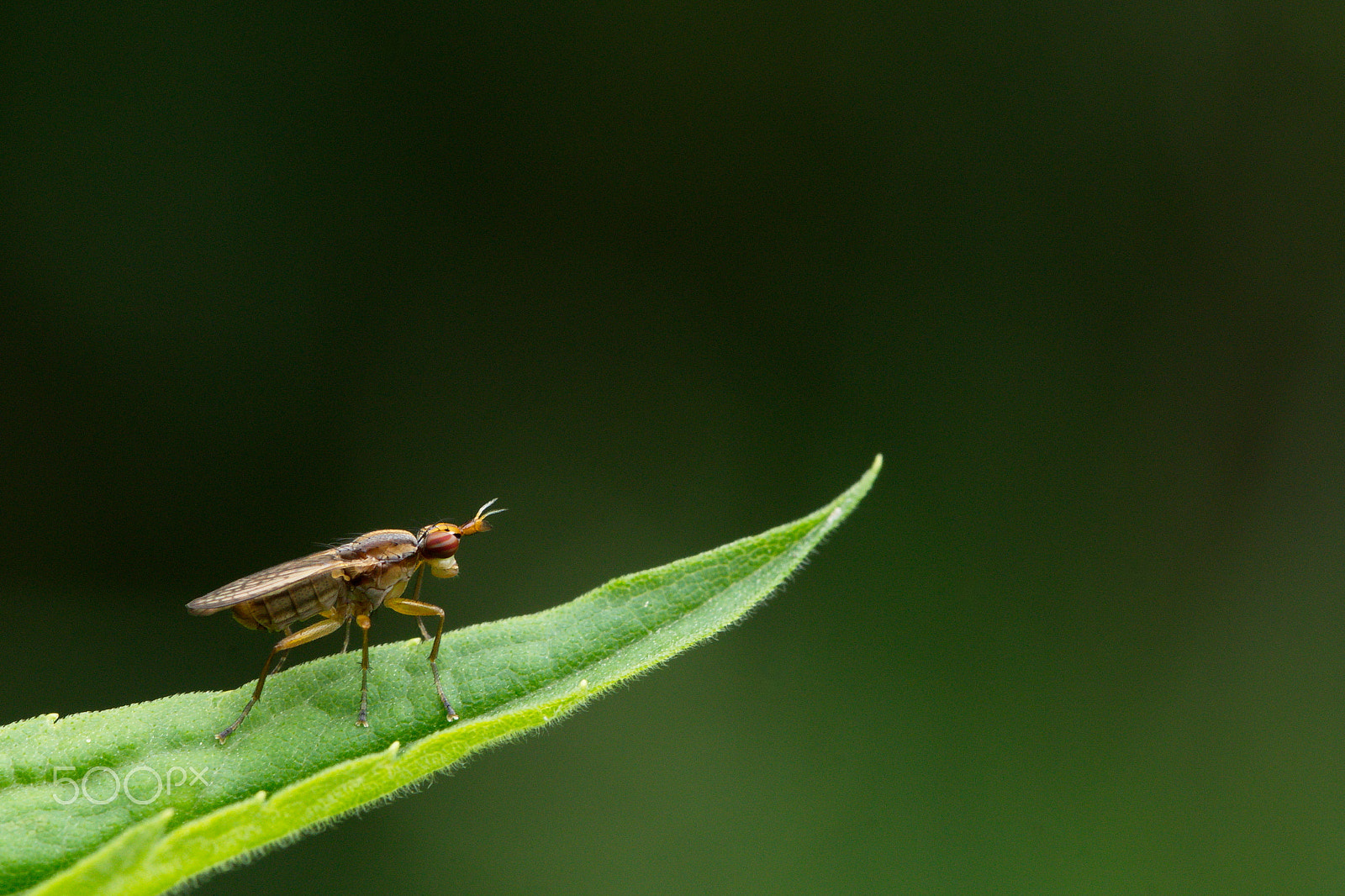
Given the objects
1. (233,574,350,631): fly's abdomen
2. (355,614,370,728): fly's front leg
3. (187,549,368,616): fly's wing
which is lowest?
(233,574,350,631): fly's abdomen

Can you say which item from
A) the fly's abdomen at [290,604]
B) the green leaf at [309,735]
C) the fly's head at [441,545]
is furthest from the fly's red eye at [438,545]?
the green leaf at [309,735]

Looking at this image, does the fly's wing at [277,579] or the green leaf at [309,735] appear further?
the fly's wing at [277,579]

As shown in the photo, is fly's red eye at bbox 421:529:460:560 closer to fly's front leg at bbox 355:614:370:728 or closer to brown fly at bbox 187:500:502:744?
brown fly at bbox 187:500:502:744

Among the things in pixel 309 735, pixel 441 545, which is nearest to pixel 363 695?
pixel 309 735

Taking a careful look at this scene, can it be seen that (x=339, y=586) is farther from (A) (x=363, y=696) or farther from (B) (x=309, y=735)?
(B) (x=309, y=735)

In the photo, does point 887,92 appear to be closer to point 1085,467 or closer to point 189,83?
point 1085,467

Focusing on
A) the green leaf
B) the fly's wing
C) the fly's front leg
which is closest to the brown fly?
the fly's wing

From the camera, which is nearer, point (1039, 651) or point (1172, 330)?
point (1039, 651)

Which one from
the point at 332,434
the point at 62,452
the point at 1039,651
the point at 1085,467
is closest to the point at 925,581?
the point at 1039,651

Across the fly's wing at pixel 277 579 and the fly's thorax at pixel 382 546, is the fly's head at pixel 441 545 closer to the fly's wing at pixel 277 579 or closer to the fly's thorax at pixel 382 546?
the fly's thorax at pixel 382 546
